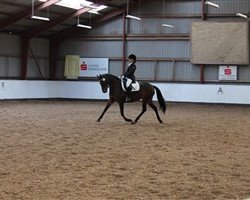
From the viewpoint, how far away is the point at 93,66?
92.7ft

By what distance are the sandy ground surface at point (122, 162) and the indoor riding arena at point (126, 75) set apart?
0.23 feet

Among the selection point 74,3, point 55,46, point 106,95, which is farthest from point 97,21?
point 106,95

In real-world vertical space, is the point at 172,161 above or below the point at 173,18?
below

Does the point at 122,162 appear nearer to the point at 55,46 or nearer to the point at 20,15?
the point at 20,15

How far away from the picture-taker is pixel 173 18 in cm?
2652

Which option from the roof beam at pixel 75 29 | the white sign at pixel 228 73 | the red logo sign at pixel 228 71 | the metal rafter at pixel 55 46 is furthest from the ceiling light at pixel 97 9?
the red logo sign at pixel 228 71

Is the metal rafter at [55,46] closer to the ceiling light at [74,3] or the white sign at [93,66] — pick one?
the white sign at [93,66]

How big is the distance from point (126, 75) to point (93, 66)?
48.2 feet

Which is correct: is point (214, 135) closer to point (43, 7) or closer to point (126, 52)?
point (43, 7)

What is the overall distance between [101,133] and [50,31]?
17753mm

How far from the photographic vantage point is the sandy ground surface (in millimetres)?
5652

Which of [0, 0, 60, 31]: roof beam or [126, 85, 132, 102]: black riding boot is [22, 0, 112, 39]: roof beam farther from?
[126, 85, 132, 102]: black riding boot

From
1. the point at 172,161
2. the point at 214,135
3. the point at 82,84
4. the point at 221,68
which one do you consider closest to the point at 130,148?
the point at 172,161

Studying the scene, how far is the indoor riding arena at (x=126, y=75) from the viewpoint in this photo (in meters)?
11.2
